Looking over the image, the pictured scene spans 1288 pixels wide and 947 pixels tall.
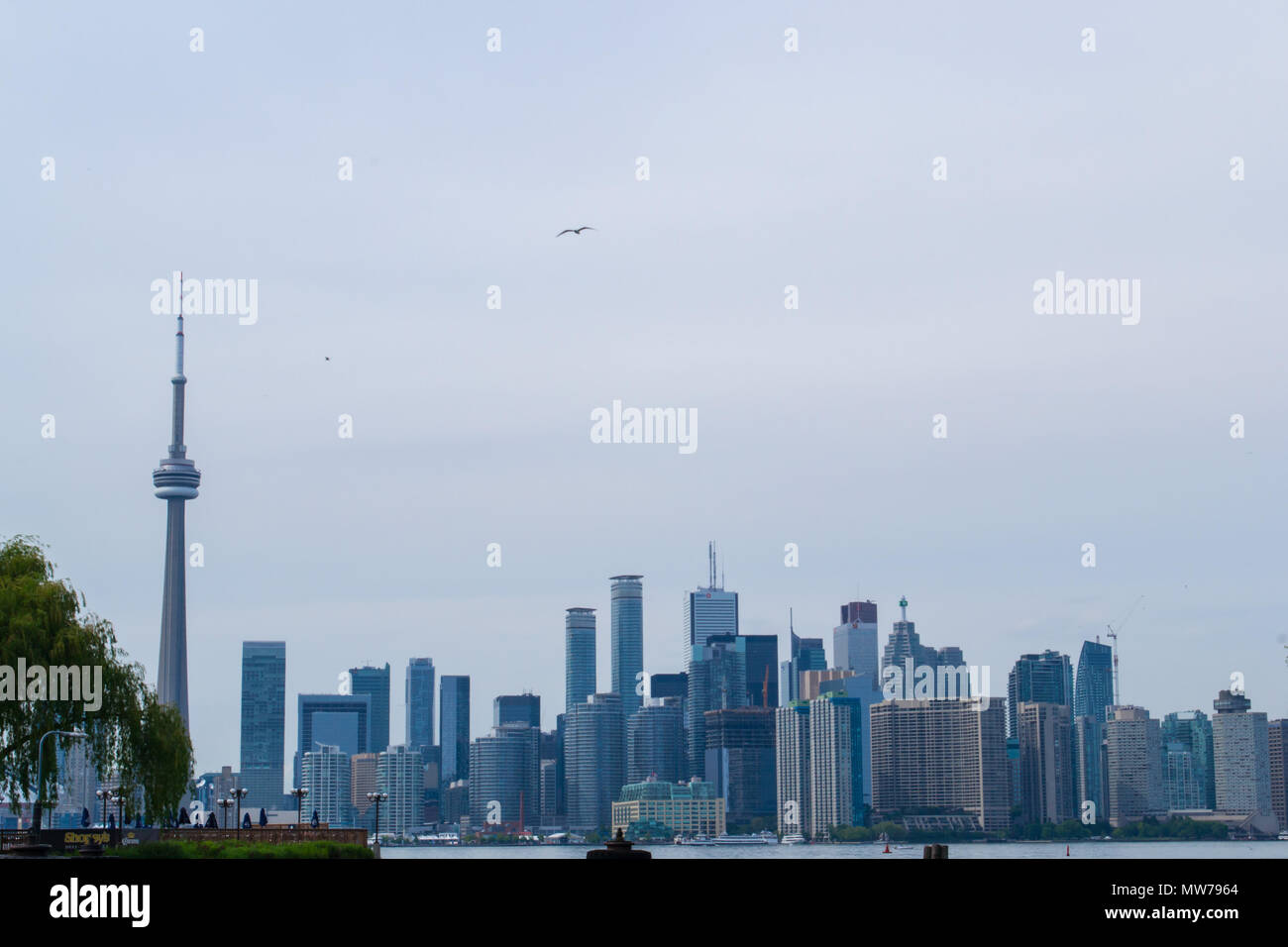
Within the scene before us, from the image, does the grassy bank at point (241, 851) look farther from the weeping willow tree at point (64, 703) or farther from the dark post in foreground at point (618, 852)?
the dark post in foreground at point (618, 852)

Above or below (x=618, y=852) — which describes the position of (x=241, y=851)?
below

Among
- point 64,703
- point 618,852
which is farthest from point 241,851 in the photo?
→ point 618,852

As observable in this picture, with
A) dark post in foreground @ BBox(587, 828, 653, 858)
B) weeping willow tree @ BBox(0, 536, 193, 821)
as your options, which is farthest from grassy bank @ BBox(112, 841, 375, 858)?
dark post in foreground @ BBox(587, 828, 653, 858)

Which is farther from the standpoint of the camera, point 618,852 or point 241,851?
point 241,851

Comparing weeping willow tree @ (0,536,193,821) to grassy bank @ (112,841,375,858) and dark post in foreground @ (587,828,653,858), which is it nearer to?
grassy bank @ (112,841,375,858)

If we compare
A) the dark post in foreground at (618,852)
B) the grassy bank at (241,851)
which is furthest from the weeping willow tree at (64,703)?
the dark post in foreground at (618,852)

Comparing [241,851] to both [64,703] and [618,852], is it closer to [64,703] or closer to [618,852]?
[64,703]
